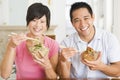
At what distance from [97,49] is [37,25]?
1.32 feet

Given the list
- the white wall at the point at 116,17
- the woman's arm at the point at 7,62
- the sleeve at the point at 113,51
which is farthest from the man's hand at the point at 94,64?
the white wall at the point at 116,17

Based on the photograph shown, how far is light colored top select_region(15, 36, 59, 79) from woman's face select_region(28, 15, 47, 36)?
0.28 feet

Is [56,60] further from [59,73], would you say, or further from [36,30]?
[36,30]

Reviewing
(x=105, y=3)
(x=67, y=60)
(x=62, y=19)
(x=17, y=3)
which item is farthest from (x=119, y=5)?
(x=67, y=60)

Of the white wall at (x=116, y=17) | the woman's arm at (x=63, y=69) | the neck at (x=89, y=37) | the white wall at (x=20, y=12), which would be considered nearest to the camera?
the woman's arm at (x=63, y=69)

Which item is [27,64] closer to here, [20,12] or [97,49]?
[97,49]

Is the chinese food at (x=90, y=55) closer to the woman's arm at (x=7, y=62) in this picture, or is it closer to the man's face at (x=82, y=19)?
the man's face at (x=82, y=19)

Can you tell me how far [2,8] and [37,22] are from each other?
261 centimetres

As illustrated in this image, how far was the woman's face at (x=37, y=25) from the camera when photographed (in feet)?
3.88

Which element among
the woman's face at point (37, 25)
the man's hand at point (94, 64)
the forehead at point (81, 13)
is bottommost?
the man's hand at point (94, 64)

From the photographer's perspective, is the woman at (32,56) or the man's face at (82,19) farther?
the man's face at (82,19)

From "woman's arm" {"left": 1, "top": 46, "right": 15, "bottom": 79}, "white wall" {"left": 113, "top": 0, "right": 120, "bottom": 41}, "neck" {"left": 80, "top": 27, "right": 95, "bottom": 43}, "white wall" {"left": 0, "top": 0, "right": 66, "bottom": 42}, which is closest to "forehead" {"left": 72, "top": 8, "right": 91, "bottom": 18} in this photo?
"neck" {"left": 80, "top": 27, "right": 95, "bottom": 43}

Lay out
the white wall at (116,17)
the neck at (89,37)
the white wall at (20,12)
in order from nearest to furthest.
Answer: the neck at (89,37)
the white wall at (116,17)
the white wall at (20,12)

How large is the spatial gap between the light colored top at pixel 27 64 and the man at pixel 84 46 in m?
0.08
